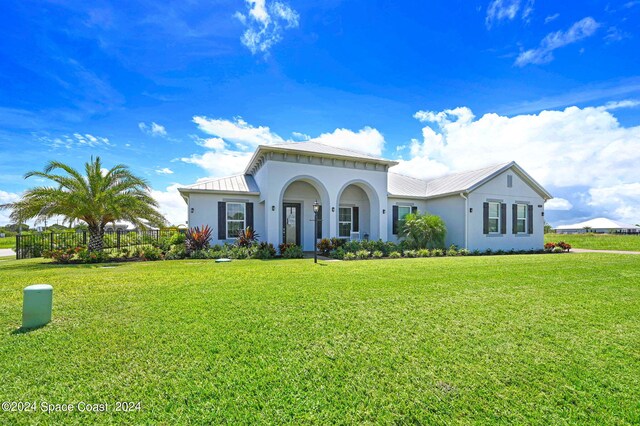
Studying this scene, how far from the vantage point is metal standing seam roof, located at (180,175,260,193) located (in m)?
13.4

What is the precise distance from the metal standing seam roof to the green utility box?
30.8 feet

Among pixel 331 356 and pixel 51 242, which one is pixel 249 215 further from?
pixel 331 356

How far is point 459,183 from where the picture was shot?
16.2 meters

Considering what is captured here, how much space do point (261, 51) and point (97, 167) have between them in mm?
8673

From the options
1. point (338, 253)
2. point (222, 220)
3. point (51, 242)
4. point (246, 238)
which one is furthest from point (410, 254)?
point (51, 242)

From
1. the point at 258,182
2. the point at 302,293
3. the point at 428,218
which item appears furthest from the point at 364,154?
the point at 302,293

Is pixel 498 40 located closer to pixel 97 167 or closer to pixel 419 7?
pixel 419 7

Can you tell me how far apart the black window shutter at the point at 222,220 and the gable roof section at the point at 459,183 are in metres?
9.13

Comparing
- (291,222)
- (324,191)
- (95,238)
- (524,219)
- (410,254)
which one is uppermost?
(324,191)

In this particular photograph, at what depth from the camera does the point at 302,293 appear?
544 centimetres

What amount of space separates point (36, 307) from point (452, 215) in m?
16.6

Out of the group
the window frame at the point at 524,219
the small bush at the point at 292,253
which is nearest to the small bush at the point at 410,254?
the small bush at the point at 292,253

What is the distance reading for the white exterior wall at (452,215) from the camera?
15.0 m

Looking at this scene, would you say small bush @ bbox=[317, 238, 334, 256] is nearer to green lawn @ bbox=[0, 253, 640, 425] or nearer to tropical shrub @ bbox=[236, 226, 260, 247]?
tropical shrub @ bbox=[236, 226, 260, 247]
